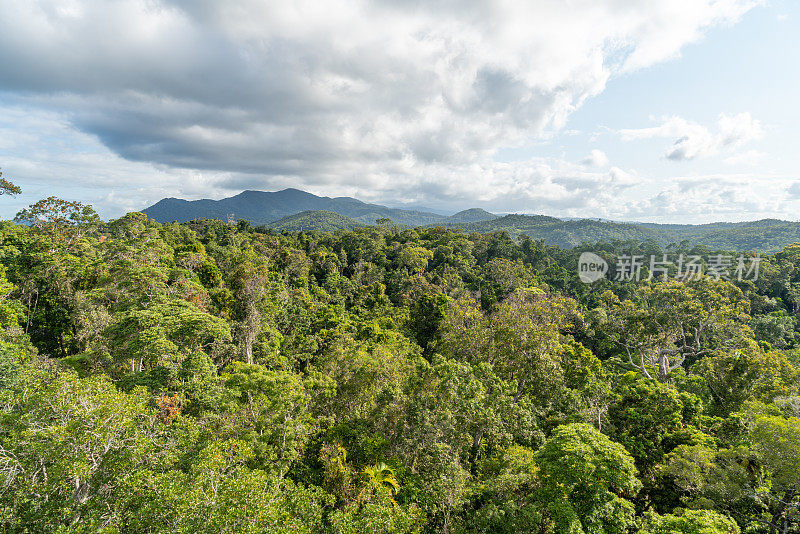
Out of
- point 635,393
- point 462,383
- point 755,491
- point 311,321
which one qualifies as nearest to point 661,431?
point 635,393

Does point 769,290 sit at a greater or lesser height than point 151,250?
lesser

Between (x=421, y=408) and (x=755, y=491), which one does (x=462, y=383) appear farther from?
(x=755, y=491)

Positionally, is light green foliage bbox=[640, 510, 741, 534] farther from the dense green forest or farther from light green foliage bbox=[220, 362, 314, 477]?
light green foliage bbox=[220, 362, 314, 477]
